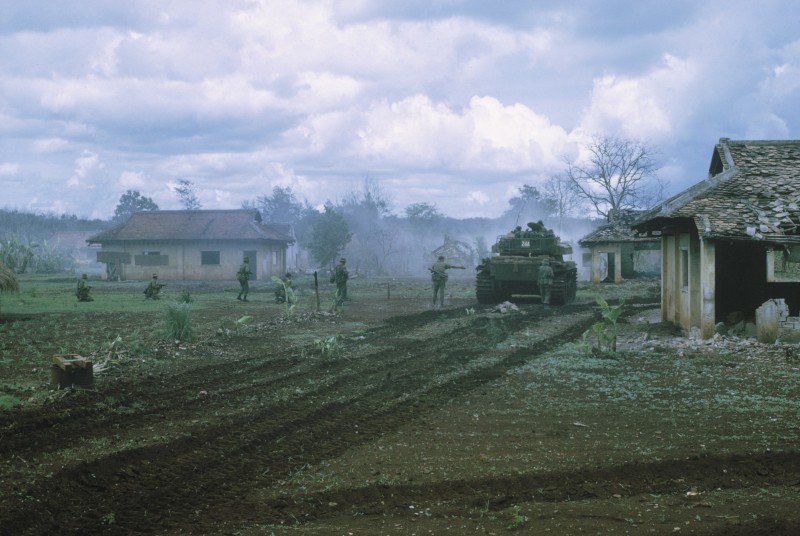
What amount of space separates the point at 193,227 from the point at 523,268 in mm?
27631

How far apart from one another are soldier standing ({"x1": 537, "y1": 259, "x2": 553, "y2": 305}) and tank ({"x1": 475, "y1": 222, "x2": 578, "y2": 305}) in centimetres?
17

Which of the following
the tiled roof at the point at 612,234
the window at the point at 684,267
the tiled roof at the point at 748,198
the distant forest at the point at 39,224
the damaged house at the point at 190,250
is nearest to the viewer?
the tiled roof at the point at 748,198

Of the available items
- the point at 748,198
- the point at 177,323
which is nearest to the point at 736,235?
the point at 748,198

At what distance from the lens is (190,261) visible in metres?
43.4

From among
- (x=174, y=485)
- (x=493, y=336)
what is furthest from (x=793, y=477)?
(x=493, y=336)

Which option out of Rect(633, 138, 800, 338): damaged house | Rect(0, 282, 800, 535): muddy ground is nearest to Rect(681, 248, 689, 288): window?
Rect(633, 138, 800, 338): damaged house

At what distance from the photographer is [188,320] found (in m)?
14.2

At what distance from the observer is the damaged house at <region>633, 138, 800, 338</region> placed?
13.4 metres

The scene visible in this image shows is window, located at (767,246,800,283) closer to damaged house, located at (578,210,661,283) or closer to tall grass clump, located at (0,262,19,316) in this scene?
damaged house, located at (578,210,661,283)

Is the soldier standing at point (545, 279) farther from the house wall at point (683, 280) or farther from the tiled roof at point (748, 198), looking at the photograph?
the tiled roof at point (748, 198)

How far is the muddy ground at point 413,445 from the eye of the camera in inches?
209

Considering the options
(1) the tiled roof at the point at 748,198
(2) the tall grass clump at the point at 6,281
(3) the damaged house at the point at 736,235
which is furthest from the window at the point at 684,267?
(2) the tall grass clump at the point at 6,281

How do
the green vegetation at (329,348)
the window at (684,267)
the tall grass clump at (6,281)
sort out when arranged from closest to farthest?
the green vegetation at (329,348) → the window at (684,267) → the tall grass clump at (6,281)

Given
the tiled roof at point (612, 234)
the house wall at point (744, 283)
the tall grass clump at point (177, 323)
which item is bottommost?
the tall grass clump at point (177, 323)
